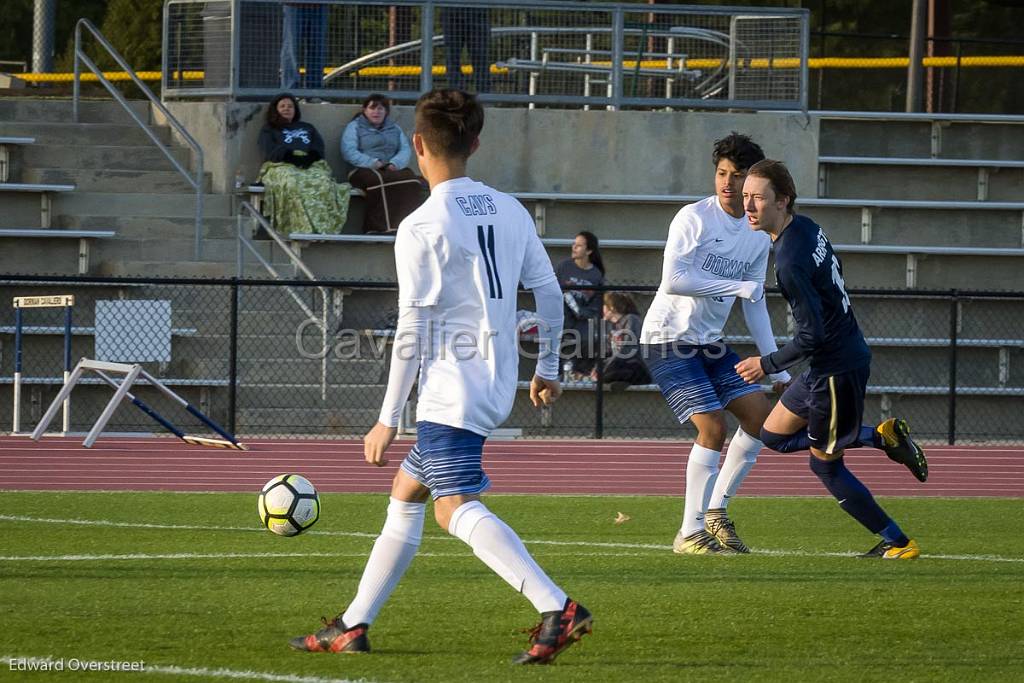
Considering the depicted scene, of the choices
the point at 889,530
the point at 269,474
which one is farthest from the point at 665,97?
the point at 889,530

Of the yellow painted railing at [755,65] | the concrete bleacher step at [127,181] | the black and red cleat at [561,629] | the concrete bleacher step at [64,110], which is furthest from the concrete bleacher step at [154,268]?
the black and red cleat at [561,629]

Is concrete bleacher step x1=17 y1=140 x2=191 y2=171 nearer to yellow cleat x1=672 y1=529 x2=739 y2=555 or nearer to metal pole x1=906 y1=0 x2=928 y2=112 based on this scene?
metal pole x1=906 y1=0 x2=928 y2=112

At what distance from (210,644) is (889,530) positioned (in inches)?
145

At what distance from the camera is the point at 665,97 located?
59.7 feet

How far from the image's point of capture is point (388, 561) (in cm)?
512

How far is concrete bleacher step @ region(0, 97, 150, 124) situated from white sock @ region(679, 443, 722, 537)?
1228 centimetres

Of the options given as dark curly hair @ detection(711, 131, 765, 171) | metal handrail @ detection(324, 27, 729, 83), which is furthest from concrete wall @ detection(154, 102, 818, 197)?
dark curly hair @ detection(711, 131, 765, 171)

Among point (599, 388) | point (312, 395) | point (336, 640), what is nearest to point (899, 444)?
point (336, 640)

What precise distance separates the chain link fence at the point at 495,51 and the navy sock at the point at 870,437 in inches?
417

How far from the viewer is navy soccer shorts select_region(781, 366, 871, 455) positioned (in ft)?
23.6

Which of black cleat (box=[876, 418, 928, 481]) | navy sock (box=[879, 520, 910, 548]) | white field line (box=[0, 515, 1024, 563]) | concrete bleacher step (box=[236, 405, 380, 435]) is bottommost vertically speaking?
concrete bleacher step (box=[236, 405, 380, 435])

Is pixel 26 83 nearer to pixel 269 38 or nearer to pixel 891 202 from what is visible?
pixel 269 38

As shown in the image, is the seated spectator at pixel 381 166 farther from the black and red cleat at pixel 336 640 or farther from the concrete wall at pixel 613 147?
the black and red cleat at pixel 336 640

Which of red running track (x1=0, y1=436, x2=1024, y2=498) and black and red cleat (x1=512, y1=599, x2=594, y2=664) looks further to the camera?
red running track (x1=0, y1=436, x2=1024, y2=498)
